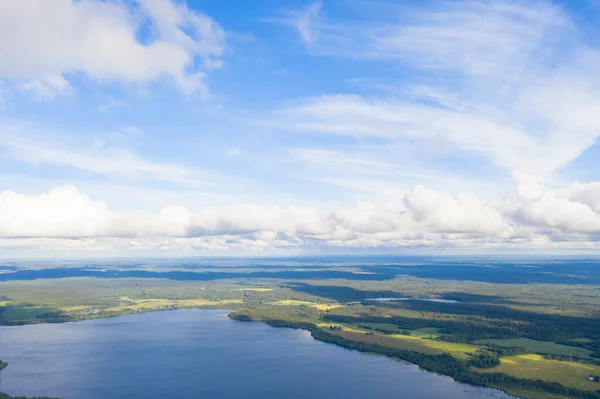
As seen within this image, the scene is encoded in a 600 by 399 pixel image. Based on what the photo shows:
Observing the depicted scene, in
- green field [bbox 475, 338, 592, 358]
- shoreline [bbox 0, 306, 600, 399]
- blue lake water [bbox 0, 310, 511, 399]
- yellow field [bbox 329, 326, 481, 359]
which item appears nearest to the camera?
shoreline [bbox 0, 306, 600, 399]

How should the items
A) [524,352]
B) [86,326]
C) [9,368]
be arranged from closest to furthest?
[9,368]
[524,352]
[86,326]

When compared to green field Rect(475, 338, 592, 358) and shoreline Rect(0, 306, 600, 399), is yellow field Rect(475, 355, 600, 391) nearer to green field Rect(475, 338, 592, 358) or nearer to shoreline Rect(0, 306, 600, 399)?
shoreline Rect(0, 306, 600, 399)

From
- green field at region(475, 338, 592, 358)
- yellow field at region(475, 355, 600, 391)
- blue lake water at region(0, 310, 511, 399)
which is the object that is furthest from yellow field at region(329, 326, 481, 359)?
blue lake water at region(0, 310, 511, 399)

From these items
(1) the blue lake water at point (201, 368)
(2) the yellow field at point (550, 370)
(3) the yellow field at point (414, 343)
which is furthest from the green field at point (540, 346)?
(1) the blue lake water at point (201, 368)

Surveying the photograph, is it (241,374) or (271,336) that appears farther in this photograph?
(271,336)

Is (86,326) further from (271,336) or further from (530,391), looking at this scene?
(530,391)

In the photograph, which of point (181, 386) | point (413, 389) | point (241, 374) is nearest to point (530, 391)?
point (413, 389)
